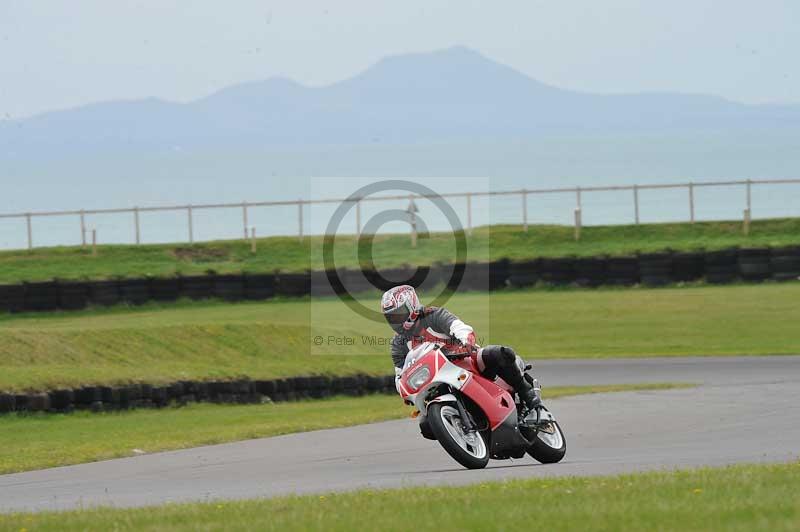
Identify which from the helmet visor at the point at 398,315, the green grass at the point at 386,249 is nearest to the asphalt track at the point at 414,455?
the helmet visor at the point at 398,315

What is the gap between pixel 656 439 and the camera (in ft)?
46.2

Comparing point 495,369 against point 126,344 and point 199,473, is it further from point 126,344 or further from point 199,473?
point 126,344

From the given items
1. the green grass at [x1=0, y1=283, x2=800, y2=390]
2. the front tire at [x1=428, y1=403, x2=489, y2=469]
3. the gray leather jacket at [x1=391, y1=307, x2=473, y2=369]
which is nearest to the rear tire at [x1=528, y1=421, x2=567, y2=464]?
the front tire at [x1=428, y1=403, x2=489, y2=469]

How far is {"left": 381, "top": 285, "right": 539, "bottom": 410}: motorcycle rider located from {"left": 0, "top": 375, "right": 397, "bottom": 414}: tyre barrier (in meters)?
7.85

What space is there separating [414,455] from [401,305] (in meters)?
2.48

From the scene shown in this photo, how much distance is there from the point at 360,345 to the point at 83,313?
9609mm

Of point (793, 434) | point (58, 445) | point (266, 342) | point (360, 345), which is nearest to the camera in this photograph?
point (793, 434)

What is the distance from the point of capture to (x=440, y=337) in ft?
39.1

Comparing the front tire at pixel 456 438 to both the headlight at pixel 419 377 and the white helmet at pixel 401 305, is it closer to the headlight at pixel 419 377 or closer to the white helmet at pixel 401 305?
the headlight at pixel 419 377

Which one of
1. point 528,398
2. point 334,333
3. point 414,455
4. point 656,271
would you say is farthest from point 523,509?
point 656,271

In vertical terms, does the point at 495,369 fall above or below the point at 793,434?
above

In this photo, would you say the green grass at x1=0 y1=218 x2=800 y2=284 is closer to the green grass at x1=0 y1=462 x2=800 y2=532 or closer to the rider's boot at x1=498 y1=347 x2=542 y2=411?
the rider's boot at x1=498 y1=347 x2=542 y2=411

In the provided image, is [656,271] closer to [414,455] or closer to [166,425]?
[166,425]

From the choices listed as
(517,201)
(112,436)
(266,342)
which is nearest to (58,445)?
(112,436)
